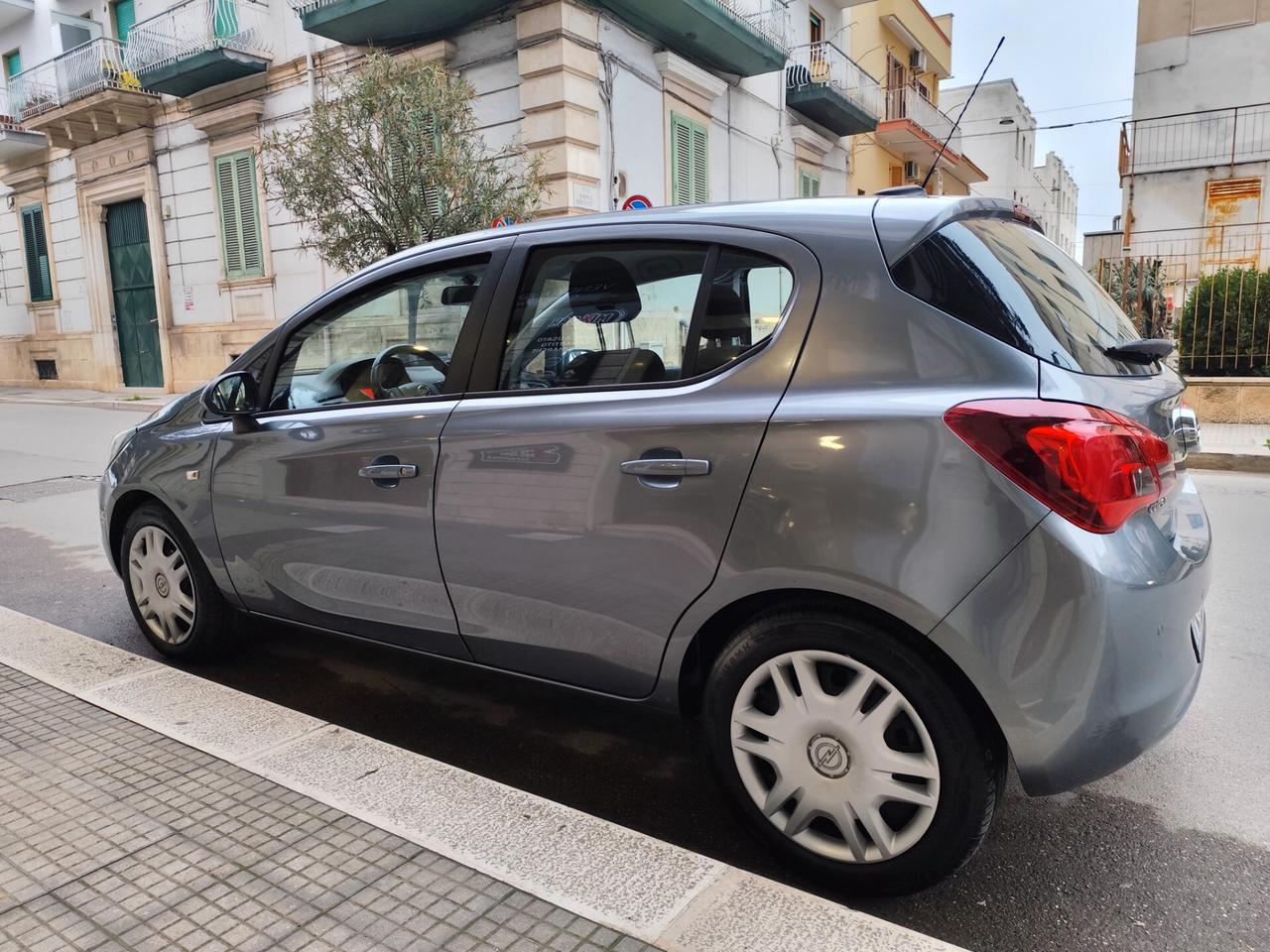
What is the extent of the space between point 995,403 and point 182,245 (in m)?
19.6

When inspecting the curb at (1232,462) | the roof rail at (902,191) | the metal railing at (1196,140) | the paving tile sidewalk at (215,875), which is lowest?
the curb at (1232,462)

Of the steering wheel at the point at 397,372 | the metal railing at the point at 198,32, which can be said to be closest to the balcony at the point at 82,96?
the metal railing at the point at 198,32

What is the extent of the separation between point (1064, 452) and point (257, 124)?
57.5 ft

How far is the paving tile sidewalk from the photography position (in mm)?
1951

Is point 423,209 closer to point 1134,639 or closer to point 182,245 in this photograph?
point 182,245

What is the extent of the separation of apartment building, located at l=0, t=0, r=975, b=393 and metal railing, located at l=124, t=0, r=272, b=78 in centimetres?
5

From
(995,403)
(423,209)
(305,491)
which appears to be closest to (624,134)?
(423,209)

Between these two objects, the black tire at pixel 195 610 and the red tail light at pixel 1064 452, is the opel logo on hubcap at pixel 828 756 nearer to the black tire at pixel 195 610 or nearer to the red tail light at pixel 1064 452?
the red tail light at pixel 1064 452

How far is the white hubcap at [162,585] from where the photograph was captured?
12.2ft

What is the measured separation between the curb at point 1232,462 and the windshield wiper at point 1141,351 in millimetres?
7279

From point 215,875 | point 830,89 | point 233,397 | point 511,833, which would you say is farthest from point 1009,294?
point 830,89

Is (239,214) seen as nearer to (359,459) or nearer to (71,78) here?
(71,78)

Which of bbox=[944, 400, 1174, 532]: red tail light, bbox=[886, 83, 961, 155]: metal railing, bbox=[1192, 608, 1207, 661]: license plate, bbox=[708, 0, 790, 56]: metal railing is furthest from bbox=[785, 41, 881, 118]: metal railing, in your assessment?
bbox=[944, 400, 1174, 532]: red tail light

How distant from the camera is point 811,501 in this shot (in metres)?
2.11
